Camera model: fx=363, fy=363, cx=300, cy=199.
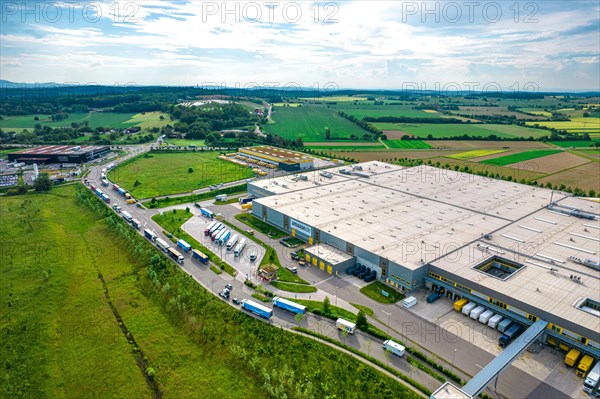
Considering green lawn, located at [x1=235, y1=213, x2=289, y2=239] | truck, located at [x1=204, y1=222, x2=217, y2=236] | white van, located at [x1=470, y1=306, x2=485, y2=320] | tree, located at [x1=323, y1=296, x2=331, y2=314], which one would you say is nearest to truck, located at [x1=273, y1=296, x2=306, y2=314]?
tree, located at [x1=323, y1=296, x2=331, y2=314]

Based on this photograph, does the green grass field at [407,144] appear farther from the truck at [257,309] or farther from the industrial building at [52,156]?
the truck at [257,309]

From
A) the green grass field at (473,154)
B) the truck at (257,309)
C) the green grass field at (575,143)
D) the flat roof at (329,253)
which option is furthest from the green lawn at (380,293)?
the green grass field at (575,143)

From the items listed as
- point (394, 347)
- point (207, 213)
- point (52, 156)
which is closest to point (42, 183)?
point (52, 156)

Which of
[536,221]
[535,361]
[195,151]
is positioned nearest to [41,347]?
[535,361]

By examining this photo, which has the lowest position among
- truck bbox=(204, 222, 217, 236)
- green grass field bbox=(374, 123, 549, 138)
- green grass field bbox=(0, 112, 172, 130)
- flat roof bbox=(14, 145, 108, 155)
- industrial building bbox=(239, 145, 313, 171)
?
truck bbox=(204, 222, 217, 236)

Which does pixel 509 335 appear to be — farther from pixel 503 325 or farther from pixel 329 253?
pixel 329 253

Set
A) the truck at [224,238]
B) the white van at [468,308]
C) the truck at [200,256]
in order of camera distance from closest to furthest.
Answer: the white van at [468,308] < the truck at [200,256] < the truck at [224,238]

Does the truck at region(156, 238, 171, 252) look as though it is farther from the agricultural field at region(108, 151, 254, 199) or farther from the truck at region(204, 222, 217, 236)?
the agricultural field at region(108, 151, 254, 199)
